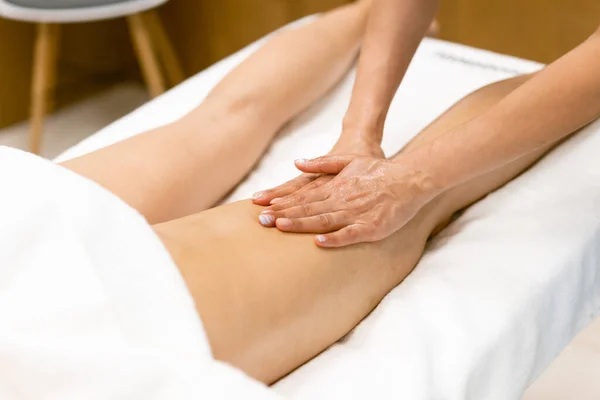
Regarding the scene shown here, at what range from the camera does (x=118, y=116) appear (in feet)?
8.45

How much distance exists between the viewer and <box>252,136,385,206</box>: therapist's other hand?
1020 mm

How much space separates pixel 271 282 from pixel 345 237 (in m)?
0.13

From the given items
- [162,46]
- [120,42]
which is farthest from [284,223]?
[120,42]

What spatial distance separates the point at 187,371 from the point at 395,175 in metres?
0.43

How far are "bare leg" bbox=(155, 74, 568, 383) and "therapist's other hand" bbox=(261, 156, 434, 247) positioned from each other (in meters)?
0.02

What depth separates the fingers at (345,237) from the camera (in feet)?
3.15

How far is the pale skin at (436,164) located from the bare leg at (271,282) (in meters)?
0.03

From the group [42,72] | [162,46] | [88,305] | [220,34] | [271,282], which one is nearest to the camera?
[88,305]

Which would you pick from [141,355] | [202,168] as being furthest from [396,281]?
[141,355]

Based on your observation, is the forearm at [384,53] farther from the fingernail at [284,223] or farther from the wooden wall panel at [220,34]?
the wooden wall panel at [220,34]

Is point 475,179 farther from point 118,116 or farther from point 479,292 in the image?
point 118,116

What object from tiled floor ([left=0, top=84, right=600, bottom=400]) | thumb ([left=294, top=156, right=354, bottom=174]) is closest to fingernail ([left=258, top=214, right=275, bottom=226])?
thumb ([left=294, top=156, right=354, bottom=174])

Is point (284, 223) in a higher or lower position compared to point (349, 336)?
higher

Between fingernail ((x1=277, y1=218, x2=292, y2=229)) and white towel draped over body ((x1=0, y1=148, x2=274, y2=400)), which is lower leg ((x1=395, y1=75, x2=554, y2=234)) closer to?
fingernail ((x1=277, y1=218, x2=292, y2=229))
